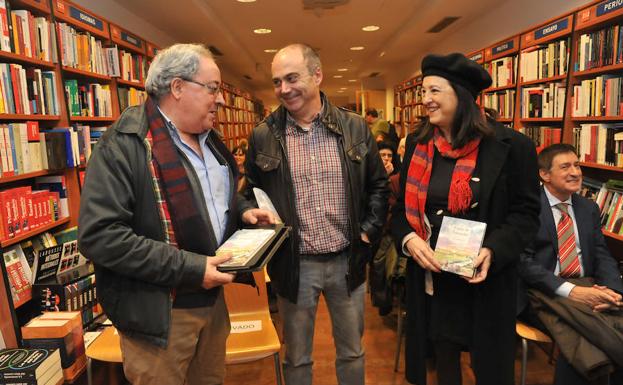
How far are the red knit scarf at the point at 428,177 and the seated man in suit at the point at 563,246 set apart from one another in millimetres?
806

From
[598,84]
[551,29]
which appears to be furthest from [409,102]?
[598,84]

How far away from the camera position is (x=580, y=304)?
5.97 ft

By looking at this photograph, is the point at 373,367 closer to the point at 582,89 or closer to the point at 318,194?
the point at 318,194

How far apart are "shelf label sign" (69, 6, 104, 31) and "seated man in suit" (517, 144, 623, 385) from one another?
3252mm

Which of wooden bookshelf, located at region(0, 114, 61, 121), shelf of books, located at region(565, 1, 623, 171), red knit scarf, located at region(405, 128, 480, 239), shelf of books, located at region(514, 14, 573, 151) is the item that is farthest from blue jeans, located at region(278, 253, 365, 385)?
shelf of books, located at region(514, 14, 573, 151)

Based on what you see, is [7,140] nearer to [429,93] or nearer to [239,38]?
[429,93]

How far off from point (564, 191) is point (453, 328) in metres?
1.05

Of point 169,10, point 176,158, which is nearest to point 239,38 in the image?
point 169,10

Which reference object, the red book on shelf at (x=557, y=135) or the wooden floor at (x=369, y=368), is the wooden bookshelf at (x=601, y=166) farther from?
the wooden floor at (x=369, y=368)

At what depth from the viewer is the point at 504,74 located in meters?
4.34

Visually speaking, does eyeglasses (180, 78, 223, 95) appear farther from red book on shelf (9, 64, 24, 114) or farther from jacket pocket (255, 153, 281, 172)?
red book on shelf (9, 64, 24, 114)

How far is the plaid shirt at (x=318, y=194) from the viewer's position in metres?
1.65

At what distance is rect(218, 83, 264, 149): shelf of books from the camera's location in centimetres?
798

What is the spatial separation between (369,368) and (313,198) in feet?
4.78
